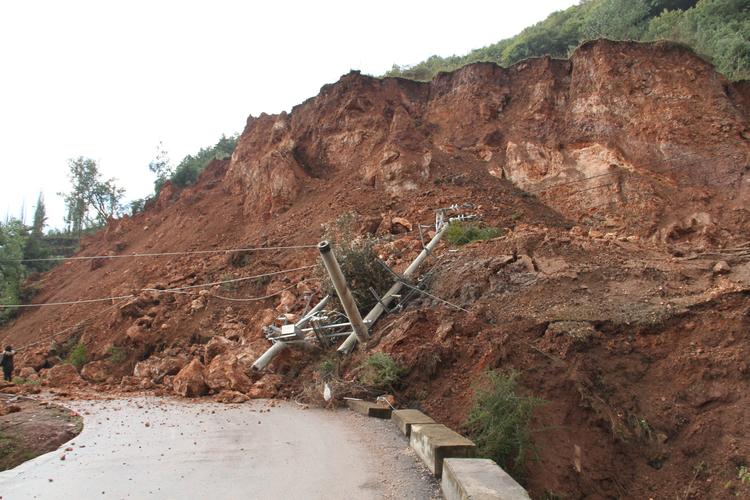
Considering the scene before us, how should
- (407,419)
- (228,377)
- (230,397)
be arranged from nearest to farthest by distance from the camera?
(407,419), (230,397), (228,377)

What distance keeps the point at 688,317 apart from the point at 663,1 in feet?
103

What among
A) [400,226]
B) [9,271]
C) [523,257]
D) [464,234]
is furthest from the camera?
[9,271]

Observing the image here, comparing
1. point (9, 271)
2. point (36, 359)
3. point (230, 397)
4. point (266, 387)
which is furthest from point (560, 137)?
point (9, 271)

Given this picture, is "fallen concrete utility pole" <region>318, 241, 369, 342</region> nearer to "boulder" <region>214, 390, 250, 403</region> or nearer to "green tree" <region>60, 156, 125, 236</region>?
"boulder" <region>214, 390, 250, 403</region>

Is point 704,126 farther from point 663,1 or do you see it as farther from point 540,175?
point 663,1

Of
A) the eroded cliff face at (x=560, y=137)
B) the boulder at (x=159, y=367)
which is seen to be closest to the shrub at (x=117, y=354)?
the boulder at (x=159, y=367)

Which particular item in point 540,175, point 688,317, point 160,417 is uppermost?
point 540,175

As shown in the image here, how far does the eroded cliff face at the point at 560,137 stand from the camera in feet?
55.1

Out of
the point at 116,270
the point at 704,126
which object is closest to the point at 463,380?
the point at 704,126

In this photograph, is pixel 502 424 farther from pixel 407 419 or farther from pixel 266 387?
pixel 266 387

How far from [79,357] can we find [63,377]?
8.49ft

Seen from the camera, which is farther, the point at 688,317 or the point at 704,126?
the point at 704,126

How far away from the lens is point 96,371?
51.5ft

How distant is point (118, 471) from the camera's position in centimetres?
588
